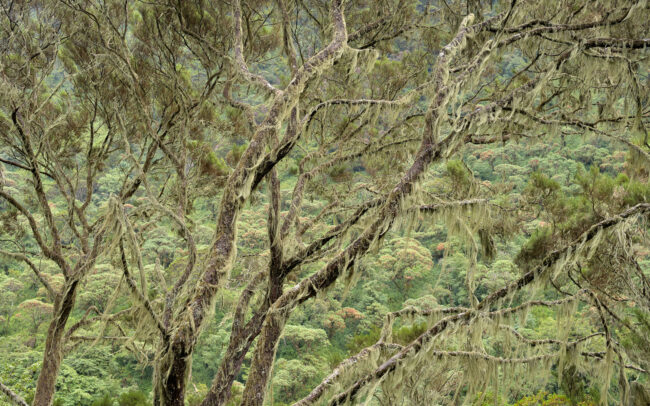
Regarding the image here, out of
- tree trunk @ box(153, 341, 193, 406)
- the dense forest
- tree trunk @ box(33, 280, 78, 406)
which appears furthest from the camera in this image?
tree trunk @ box(33, 280, 78, 406)

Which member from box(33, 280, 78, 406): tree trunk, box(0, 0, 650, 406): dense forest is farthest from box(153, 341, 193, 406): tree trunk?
box(33, 280, 78, 406): tree trunk

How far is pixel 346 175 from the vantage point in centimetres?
584

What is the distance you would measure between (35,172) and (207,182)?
2300mm

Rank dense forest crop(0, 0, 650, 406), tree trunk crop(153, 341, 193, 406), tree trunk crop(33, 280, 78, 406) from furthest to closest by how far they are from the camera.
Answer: tree trunk crop(33, 280, 78, 406), dense forest crop(0, 0, 650, 406), tree trunk crop(153, 341, 193, 406)

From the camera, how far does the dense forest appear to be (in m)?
2.17

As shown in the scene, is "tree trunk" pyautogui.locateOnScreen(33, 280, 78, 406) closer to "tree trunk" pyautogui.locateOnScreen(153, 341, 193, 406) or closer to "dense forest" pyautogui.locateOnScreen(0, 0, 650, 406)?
"dense forest" pyautogui.locateOnScreen(0, 0, 650, 406)

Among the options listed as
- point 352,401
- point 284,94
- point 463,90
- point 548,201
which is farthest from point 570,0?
point 352,401

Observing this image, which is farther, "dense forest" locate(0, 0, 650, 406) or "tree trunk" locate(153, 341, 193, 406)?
"dense forest" locate(0, 0, 650, 406)

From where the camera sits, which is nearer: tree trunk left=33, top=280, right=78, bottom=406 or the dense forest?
the dense forest

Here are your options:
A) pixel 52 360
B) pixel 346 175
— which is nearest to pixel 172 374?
pixel 52 360

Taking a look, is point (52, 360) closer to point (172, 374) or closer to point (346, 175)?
point (172, 374)

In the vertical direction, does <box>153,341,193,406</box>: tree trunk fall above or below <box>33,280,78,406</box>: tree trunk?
below

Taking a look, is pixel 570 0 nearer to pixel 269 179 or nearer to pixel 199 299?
pixel 269 179

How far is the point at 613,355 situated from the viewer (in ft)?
7.15
